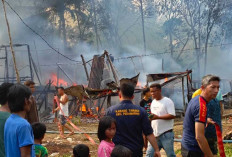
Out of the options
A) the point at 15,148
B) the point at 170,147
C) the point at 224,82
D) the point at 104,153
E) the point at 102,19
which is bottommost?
the point at 224,82

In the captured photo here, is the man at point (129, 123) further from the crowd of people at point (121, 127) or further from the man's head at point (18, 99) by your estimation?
the man's head at point (18, 99)

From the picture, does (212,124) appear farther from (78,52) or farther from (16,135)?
(78,52)

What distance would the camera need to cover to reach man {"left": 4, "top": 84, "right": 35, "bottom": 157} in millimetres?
2842

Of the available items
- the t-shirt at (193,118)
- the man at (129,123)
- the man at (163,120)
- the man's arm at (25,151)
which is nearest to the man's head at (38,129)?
the man at (129,123)

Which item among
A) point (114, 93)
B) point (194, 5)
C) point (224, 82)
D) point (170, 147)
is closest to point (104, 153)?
point (170, 147)

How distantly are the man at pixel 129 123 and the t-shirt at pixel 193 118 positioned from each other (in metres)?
0.53

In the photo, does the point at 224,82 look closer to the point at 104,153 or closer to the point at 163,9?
the point at 163,9

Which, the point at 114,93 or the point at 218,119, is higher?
the point at 218,119

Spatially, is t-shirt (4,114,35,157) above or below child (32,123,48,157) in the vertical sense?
above

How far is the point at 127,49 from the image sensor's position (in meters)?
45.2

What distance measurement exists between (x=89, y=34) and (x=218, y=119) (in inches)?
1557

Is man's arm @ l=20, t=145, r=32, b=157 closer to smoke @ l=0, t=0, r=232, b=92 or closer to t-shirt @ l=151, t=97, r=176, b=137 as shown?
t-shirt @ l=151, t=97, r=176, b=137

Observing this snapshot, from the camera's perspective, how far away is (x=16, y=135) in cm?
286

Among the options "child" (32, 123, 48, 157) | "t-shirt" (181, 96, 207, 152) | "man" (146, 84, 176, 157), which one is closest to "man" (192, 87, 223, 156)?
"t-shirt" (181, 96, 207, 152)
